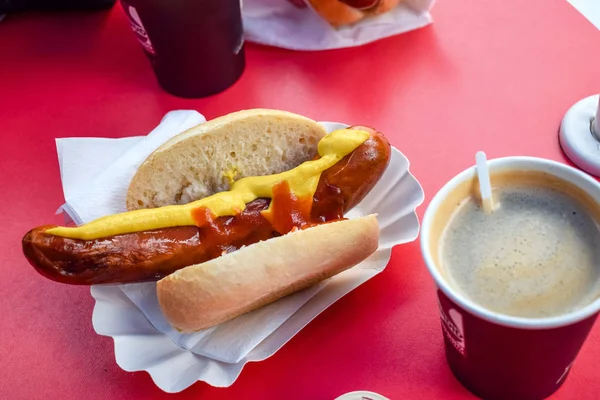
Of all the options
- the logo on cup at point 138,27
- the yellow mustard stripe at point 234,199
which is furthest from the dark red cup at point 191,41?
the yellow mustard stripe at point 234,199

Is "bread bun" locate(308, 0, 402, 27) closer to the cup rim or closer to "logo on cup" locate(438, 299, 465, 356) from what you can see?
the cup rim

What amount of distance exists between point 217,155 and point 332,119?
553 mm

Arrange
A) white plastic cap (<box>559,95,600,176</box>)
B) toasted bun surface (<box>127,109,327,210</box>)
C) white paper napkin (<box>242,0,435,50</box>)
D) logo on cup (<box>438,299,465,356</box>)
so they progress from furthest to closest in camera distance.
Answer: white paper napkin (<box>242,0,435,50</box>) → white plastic cap (<box>559,95,600,176</box>) → toasted bun surface (<box>127,109,327,210</box>) → logo on cup (<box>438,299,465,356</box>)

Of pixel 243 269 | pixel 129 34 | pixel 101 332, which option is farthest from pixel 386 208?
pixel 129 34

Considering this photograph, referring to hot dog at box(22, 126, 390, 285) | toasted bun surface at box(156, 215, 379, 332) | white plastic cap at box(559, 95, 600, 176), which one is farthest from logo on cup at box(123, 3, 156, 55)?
white plastic cap at box(559, 95, 600, 176)

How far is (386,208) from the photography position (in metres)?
1.58

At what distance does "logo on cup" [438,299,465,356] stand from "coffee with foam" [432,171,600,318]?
0.15 ft

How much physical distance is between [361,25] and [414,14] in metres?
0.19

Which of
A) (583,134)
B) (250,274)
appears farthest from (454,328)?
(583,134)

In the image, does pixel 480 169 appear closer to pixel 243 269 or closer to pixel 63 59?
pixel 243 269

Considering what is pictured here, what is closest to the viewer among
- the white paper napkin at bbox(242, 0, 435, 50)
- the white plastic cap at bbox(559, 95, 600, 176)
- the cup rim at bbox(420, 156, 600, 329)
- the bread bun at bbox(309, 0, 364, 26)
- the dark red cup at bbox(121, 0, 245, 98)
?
the cup rim at bbox(420, 156, 600, 329)

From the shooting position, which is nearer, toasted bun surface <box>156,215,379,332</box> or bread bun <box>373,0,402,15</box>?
toasted bun surface <box>156,215,379,332</box>

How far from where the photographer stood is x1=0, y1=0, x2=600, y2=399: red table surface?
135 centimetres

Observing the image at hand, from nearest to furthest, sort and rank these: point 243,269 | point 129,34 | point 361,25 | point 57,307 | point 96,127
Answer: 1. point 243,269
2. point 57,307
3. point 96,127
4. point 361,25
5. point 129,34
